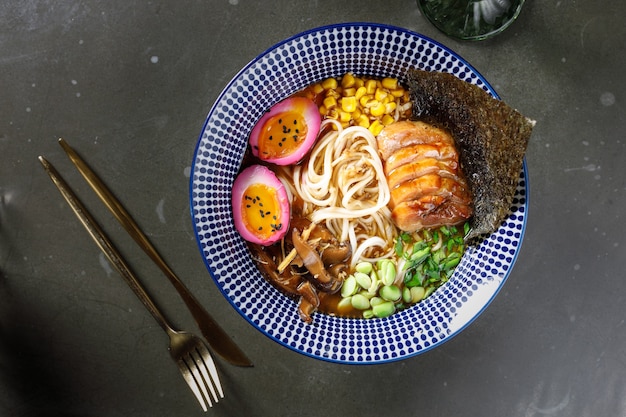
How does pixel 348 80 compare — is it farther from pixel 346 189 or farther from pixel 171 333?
pixel 171 333

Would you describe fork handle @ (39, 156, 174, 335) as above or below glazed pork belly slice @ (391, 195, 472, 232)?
above

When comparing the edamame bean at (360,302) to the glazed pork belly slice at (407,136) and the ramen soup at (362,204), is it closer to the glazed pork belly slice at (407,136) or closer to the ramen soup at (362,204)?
the ramen soup at (362,204)

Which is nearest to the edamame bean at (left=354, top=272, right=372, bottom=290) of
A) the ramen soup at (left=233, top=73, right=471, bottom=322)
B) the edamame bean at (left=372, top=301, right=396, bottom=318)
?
the ramen soup at (left=233, top=73, right=471, bottom=322)

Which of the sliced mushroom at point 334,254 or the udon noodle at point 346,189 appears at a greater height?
the udon noodle at point 346,189

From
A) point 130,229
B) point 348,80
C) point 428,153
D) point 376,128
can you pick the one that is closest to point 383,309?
point 428,153

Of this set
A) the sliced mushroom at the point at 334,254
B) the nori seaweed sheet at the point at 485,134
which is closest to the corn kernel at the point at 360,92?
the nori seaweed sheet at the point at 485,134

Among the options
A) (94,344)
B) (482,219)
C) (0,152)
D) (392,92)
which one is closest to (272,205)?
(392,92)

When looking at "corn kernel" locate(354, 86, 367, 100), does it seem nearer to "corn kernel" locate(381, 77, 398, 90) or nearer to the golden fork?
"corn kernel" locate(381, 77, 398, 90)
